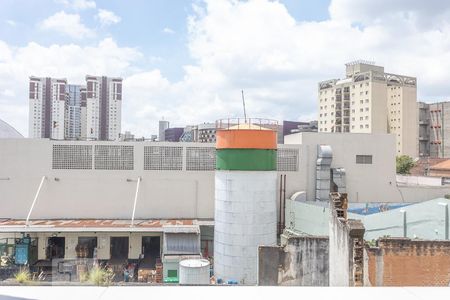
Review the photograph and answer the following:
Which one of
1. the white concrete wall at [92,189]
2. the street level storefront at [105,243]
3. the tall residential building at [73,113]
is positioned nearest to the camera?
the street level storefront at [105,243]

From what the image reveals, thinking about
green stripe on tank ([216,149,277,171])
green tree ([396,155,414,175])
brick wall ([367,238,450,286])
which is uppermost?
green stripe on tank ([216,149,277,171])

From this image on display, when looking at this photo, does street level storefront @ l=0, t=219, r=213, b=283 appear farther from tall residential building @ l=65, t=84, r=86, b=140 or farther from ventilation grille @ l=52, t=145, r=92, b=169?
tall residential building @ l=65, t=84, r=86, b=140

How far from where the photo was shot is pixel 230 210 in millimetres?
19875

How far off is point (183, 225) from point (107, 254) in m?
6.14

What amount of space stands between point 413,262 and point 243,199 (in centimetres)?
985

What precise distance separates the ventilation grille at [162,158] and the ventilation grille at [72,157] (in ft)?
13.3

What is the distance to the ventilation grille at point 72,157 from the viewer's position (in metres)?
26.1

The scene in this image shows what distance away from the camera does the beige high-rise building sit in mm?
68062

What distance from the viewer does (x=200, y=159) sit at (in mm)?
26984

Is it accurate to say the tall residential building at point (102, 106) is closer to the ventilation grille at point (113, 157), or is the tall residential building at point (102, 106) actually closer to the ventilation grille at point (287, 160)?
the ventilation grille at point (113, 157)

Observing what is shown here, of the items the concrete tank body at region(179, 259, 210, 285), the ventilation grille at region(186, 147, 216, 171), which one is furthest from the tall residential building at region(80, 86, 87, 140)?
the concrete tank body at region(179, 259, 210, 285)

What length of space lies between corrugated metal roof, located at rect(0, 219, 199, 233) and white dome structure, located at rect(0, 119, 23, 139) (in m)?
5.79

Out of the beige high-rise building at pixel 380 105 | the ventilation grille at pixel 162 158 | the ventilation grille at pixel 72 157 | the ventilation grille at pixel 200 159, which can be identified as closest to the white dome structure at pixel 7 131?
the ventilation grille at pixel 72 157
